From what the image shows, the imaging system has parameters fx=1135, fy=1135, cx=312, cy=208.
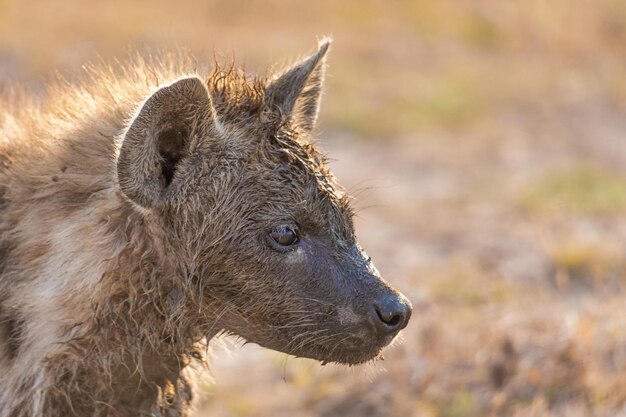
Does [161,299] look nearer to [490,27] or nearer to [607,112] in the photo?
[607,112]

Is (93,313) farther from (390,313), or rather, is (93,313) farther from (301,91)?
(301,91)

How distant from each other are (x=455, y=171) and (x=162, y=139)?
21.1 feet

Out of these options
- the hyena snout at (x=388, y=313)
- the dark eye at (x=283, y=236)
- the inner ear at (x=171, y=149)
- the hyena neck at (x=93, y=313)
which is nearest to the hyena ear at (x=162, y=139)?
the inner ear at (x=171, y=149)

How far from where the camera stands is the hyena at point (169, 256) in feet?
11.4

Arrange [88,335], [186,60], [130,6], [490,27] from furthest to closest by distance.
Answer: [490,27], [130,6], [186,60], [88,335]

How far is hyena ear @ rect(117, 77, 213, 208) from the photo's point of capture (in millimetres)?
3309

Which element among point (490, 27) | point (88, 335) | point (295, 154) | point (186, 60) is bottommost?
point (88, 335)

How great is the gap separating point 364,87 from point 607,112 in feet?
8.56

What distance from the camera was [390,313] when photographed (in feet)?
11.5

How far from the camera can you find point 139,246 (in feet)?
11.4

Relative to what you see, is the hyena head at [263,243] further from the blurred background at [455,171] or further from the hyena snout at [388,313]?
the blurred background at [455,171]

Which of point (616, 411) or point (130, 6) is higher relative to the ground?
point (130, 6)

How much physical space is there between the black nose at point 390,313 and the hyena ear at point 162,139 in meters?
0.74

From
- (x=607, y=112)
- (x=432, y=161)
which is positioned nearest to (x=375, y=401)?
(x=432, y=161)
